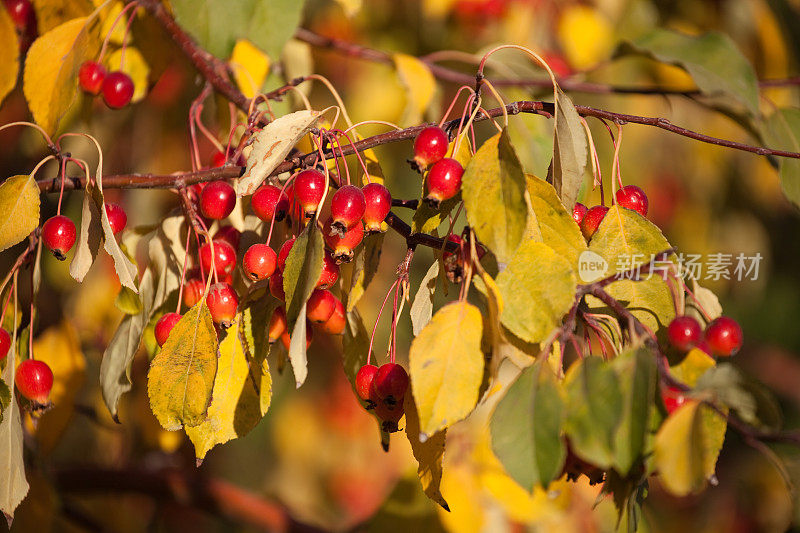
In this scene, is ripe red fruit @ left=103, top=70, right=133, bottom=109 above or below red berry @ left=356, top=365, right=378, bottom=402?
above

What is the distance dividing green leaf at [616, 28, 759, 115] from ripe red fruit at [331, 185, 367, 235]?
754 mm

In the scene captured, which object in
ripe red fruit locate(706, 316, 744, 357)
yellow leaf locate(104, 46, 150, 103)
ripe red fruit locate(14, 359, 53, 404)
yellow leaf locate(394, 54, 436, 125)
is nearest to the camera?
ripe red fruit locate(706, 316, 744, 357)

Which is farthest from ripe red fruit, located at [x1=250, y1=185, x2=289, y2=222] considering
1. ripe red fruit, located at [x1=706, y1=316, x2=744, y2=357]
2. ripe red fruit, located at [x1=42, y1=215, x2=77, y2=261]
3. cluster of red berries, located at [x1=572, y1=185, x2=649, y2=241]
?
ripe red fruit, located at [x1=706, y1=316, x2=744, y2=357]

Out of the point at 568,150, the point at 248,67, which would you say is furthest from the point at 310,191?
the point at 248,67

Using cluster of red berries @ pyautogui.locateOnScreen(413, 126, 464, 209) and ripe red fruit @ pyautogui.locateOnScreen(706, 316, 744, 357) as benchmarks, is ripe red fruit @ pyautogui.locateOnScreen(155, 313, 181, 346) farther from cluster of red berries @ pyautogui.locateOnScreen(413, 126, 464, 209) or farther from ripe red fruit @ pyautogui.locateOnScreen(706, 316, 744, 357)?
ripe red fruit @ pyautogui.locateOnScreen(706, 316, 744, 357)

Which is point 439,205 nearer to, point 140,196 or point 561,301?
point 561,301

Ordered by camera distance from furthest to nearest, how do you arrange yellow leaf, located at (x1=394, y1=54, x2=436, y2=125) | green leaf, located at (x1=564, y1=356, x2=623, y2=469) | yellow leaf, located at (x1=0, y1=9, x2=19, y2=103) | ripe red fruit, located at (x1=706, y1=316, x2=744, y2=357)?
yellow leaf, located at (x1=394, y1=54, x2=436, y2=125)
yellow leaf, located at (x1=0, y1=9, x2=19, y2=103)
ripe red fruit, located at (x1=706, y1=316, x2=744, y2=357)
green leaf, located at (x1=564, y1=356, x2=623, y2=469)

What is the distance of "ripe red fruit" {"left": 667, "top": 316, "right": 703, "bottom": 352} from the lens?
69cm

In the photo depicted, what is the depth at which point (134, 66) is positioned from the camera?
1225mm

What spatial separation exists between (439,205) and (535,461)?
28 centimetres

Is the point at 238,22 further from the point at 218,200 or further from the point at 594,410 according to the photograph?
the point at 594,410

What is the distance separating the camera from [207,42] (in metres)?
1.13

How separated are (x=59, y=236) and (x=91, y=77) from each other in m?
0.35

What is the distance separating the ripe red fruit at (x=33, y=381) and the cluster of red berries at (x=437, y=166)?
55cm
